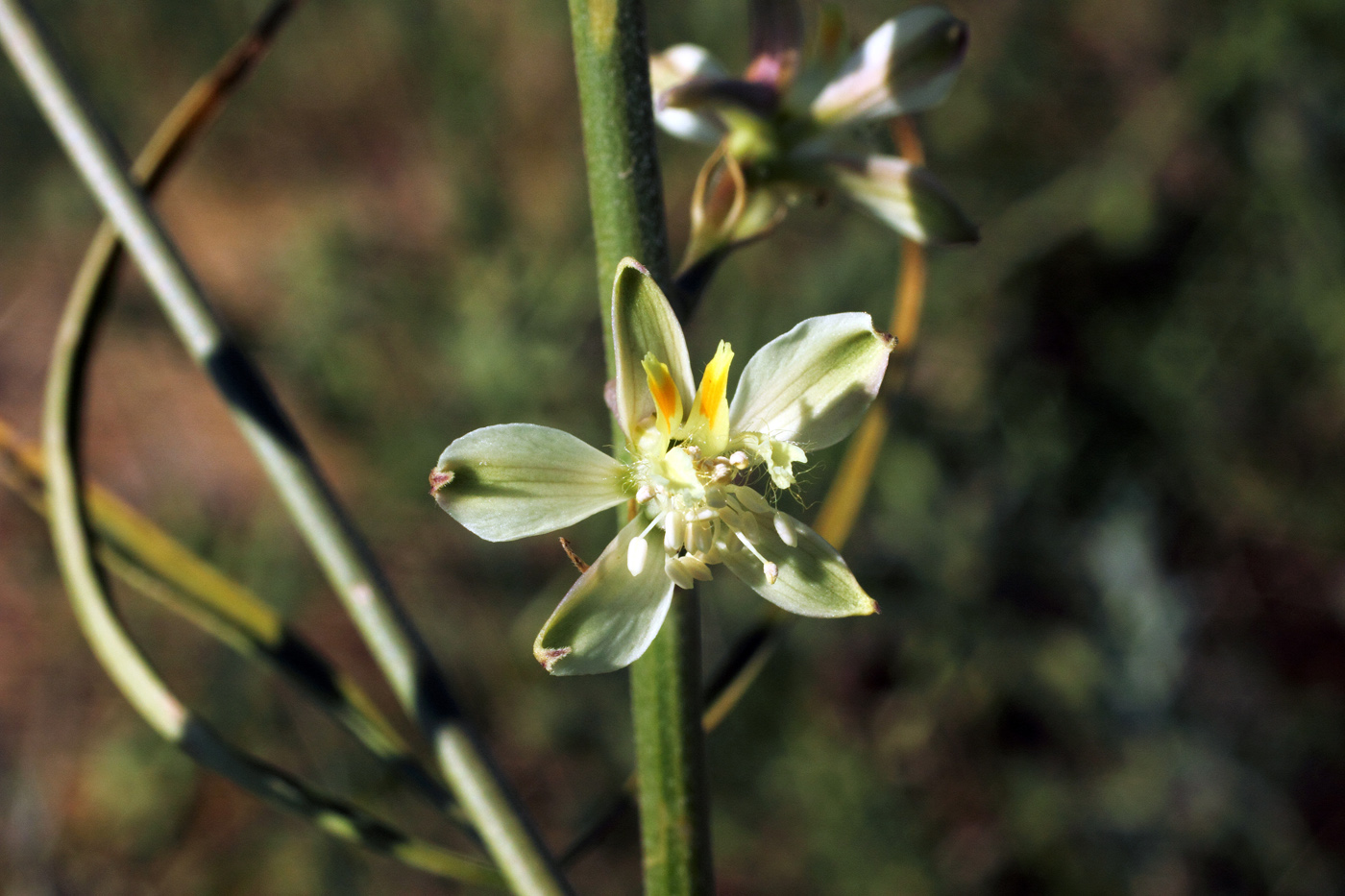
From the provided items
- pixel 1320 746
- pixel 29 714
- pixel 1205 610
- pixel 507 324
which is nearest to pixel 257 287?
pixel 29 714

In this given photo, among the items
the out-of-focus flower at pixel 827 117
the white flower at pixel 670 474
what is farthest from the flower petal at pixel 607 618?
the out-of-focus flower at pixel 827 117

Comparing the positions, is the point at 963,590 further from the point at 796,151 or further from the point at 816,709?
the point at 796,151

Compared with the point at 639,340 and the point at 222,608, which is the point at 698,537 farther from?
the point at 222,608

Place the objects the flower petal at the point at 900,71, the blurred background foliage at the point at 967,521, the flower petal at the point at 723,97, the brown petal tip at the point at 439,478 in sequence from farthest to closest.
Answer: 1. the blurred background foliage at the point at 967,521
2. the flower petal at the point at 900,71
3. the flower petal at the point at 723,97
4. the brown petal tip at the point at 439,478

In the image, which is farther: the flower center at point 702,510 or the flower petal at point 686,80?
the flower petal at point 686,80

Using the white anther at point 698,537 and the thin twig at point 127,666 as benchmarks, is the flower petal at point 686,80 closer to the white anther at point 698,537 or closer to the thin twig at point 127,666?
the white anther at point 698,537

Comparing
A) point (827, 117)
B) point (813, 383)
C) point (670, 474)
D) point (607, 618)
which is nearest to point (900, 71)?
point (827, 117)

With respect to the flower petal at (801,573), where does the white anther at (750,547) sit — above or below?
above
